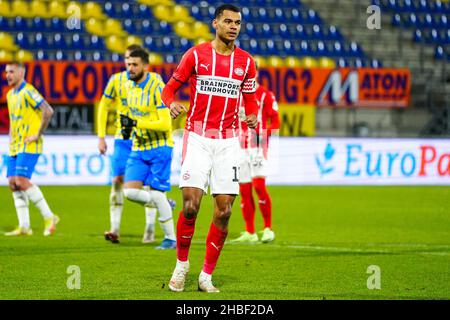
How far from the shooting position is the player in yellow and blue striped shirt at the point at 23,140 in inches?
440

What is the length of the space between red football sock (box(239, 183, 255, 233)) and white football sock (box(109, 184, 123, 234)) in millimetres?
1486

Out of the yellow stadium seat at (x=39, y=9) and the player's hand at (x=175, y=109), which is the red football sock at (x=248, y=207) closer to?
the player's hand at (x=175, y=109)

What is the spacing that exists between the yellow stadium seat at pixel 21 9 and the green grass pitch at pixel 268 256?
8319 mm

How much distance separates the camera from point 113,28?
23406 millimetres

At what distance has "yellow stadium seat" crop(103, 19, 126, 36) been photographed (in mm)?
23375

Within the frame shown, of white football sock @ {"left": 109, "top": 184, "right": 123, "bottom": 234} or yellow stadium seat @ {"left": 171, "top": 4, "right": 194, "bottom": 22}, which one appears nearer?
white football sock @ {"left": 109, "top": 184, "right": 123, "bottom": 234}

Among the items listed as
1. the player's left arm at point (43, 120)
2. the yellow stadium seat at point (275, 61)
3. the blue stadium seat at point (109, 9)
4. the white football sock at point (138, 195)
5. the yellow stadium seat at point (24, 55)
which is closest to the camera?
the white football sock at point (138, 195)

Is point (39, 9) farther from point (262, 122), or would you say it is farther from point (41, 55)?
point (262, 122)

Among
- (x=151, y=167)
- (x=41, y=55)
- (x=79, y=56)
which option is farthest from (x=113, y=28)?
(x=151, y=167)

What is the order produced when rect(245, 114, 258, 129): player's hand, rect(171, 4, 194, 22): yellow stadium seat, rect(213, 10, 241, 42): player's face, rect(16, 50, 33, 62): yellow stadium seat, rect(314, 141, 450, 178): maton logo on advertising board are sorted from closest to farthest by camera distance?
rect(213, 10, 241, 42): player's face → rect(245, 114, 258, 129): player's hand → rect(314, 141, 450, 178): maton logo on advertising board → rect(16, 50, 33, 62): yellow stadium seat → rect(171, 4, 194, 22): yellow stadium seat

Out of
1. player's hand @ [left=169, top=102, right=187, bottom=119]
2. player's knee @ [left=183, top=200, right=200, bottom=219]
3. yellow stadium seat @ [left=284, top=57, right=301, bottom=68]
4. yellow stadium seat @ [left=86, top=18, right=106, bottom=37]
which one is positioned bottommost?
player's knee @ [left=183, top=200, right=200, bottom=219]

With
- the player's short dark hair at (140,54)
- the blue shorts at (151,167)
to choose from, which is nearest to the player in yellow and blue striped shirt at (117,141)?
the player's short dark hair at (140,54)

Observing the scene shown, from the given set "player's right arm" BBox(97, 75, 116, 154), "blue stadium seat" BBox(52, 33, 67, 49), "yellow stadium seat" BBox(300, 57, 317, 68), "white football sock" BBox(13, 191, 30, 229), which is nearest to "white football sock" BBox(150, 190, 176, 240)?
"player's right arm" BBox(97, 75, 116, 154)

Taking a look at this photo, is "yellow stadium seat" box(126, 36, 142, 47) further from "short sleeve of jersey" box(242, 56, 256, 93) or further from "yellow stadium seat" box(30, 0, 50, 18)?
"short sleeve of jersey" box(242, 56, 256, 93)
